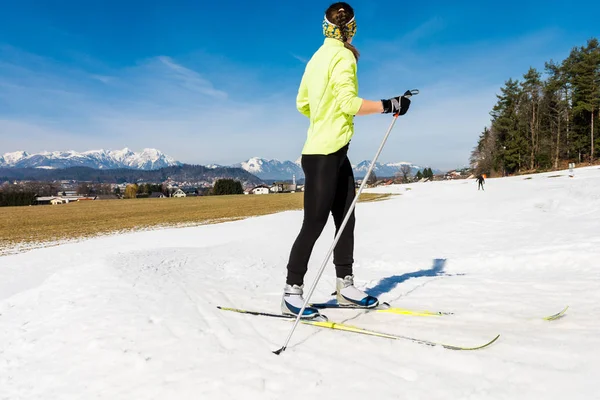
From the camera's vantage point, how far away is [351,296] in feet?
11.2

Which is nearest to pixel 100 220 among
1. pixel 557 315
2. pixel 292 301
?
pixel 292 301

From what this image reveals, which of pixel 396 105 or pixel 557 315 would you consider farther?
pixel 396 105

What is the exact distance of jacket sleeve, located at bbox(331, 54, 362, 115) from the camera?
2.89 meters

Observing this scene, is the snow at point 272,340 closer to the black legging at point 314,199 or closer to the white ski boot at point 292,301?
the white ski boot at point 292,301

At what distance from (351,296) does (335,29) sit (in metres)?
2.51

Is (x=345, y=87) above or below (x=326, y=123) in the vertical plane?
above

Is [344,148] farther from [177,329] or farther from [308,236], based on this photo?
[177,329]

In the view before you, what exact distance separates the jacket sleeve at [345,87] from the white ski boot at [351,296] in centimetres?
166

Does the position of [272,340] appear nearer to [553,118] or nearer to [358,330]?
[358,330]

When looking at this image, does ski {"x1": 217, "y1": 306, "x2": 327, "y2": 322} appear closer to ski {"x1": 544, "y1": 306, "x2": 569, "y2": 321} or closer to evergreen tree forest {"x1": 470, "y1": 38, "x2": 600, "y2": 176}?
ski {"x1": 544, "y1": 306, "x2": 569, "y2": 321}

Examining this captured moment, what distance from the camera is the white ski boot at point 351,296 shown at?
3.35 m

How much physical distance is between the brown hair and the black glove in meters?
0.62

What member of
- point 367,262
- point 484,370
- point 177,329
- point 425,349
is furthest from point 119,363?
point 367,262

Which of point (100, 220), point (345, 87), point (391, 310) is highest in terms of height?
point (345, 87)
